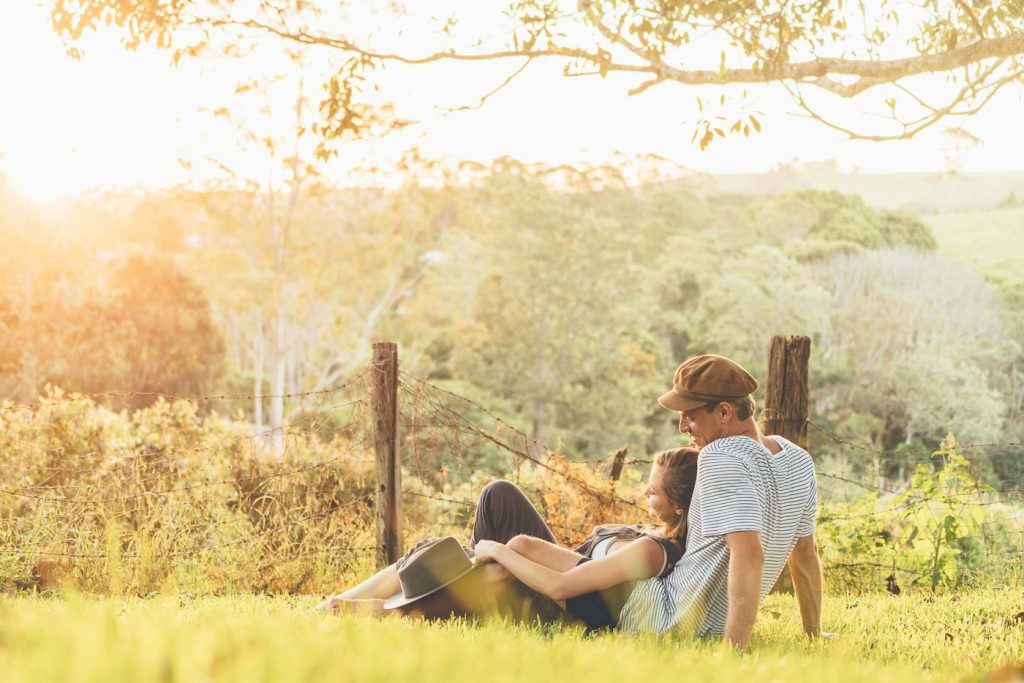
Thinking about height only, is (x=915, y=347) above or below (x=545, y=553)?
below

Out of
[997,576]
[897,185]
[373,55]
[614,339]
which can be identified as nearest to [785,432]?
[997,576]

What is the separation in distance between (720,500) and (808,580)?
41.7 inches

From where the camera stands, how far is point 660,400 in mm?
4168

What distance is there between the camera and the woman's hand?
4.50 meters

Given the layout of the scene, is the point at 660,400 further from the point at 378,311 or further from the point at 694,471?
the point at 378,311

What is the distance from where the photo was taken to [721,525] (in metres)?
3.93

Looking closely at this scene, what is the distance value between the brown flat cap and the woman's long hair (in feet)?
0.73

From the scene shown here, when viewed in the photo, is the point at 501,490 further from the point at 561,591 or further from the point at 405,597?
the point at 561,591

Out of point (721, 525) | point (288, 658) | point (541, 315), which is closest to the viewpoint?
point (288, 658)

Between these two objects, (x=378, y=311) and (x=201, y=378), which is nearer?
(x=201, y=378)

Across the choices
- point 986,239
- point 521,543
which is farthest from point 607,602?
point 986,239

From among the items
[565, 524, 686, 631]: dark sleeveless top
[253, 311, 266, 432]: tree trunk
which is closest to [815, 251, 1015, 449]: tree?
[253, 311, 266, 432]: tree trunk

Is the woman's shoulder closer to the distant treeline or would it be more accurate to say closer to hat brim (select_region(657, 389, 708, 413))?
hat brim (select_region(657, 389, 708, 413))

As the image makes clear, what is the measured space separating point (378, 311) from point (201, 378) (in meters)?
5.31
